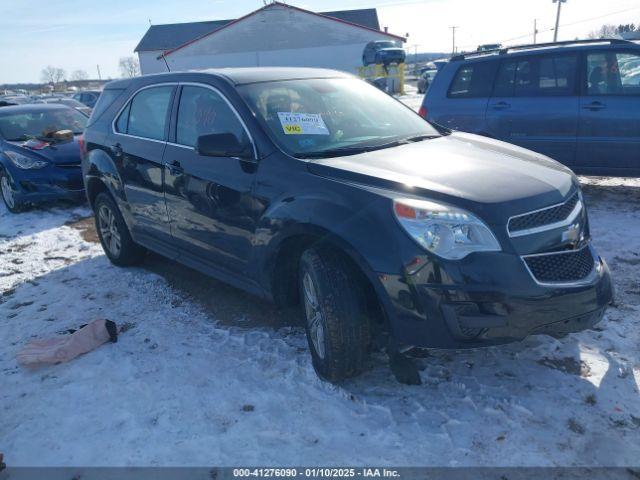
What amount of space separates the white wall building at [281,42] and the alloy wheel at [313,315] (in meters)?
33.7

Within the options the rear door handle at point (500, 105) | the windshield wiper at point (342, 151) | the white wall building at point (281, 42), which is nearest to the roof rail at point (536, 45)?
the rear door handle at point (500, 105)

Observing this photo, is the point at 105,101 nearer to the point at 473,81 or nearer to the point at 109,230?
the point at 109,230

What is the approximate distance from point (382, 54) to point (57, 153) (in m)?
24.9

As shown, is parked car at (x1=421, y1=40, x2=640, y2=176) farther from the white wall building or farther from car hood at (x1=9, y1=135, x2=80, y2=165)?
the white wall building

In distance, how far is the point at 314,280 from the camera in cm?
291

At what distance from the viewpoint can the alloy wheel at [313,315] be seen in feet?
9.81

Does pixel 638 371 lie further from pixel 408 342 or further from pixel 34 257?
pixel 34 257

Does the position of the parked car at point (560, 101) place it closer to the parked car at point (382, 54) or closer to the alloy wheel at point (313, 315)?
the alloy wheel at point (313, 315)

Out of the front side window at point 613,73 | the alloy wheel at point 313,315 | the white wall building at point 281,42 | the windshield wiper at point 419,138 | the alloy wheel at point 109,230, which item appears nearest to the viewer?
the alloy wheel at point 313,315

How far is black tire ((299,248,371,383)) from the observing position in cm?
283

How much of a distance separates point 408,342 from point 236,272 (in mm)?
1461

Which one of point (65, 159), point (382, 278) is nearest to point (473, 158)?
point (382, 278)

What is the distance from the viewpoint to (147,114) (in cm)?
452

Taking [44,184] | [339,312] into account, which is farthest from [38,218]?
[339,312]
